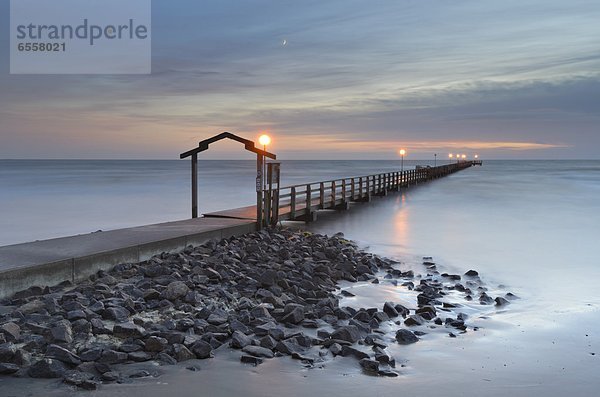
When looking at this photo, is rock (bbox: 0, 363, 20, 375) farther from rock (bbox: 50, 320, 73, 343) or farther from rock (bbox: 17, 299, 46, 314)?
rock (bbox: 17, 299, 46, 314)

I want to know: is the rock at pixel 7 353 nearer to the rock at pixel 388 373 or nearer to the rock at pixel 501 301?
the rock at pixel 388 373

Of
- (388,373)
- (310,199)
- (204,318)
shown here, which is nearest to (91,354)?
(204,318)

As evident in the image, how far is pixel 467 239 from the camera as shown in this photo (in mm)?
15984

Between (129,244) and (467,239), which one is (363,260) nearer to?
(129,244)

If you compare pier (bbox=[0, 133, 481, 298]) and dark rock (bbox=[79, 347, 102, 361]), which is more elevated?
pier (bbox=[0, 133, 481, 298])

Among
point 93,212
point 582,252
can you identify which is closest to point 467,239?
point 582,252

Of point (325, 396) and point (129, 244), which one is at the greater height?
point (129, 244)

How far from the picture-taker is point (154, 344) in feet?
17.4

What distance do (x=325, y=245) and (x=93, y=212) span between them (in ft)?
54.5

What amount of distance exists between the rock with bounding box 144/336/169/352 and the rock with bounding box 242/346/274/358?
0.76 m

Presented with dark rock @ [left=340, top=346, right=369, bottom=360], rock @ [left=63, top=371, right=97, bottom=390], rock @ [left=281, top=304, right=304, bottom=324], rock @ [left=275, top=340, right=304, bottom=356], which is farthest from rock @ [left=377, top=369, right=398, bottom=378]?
rock @ [left=63, top=371, right=97, bottom=390]

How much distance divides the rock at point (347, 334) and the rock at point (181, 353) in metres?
1.48

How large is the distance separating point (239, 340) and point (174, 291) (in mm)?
1619

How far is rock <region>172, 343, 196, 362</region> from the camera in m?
5.21
